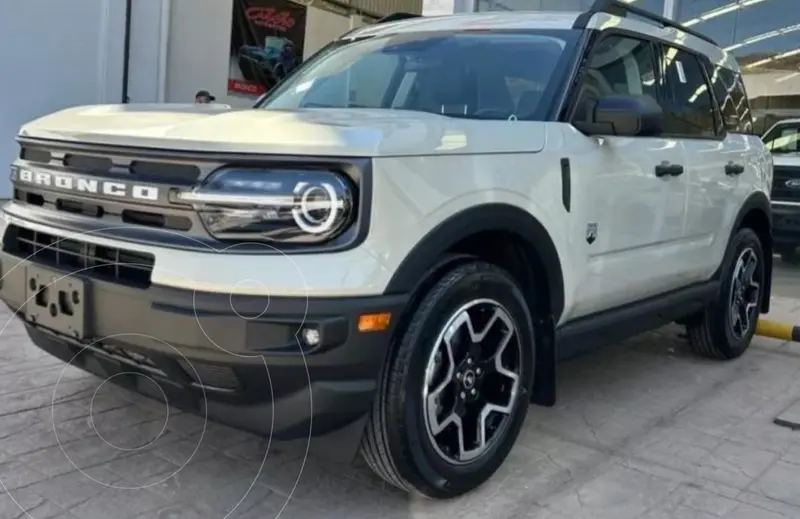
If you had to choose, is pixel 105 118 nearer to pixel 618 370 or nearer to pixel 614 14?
pixel 614 14

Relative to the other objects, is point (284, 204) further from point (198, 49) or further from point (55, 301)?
point (198, 49)

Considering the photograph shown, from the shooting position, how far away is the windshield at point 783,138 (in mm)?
10234

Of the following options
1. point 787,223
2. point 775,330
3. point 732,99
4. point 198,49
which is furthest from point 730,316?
point 198,49

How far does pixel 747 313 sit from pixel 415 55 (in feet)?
9.48

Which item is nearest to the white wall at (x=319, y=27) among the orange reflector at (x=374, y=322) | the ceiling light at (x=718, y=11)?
the ceiling light at (x=718, y=11)

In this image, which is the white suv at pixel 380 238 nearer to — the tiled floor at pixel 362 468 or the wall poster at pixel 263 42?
the tiled floor at pixel 362 468

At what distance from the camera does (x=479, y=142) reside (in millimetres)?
2742

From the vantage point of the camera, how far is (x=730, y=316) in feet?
16.1

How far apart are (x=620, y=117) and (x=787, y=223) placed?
23.7 feet

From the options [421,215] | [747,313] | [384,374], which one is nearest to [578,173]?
[421,215]

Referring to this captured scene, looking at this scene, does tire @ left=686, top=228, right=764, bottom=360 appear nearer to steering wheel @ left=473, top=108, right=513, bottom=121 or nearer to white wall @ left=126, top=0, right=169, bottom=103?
steering wheel @ left=473, top=108, right=513, bottom=121

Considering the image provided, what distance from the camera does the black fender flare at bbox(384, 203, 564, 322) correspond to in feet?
8.09

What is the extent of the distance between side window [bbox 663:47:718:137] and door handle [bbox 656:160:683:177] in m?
0.21

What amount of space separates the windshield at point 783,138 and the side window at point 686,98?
6285 millimetres
